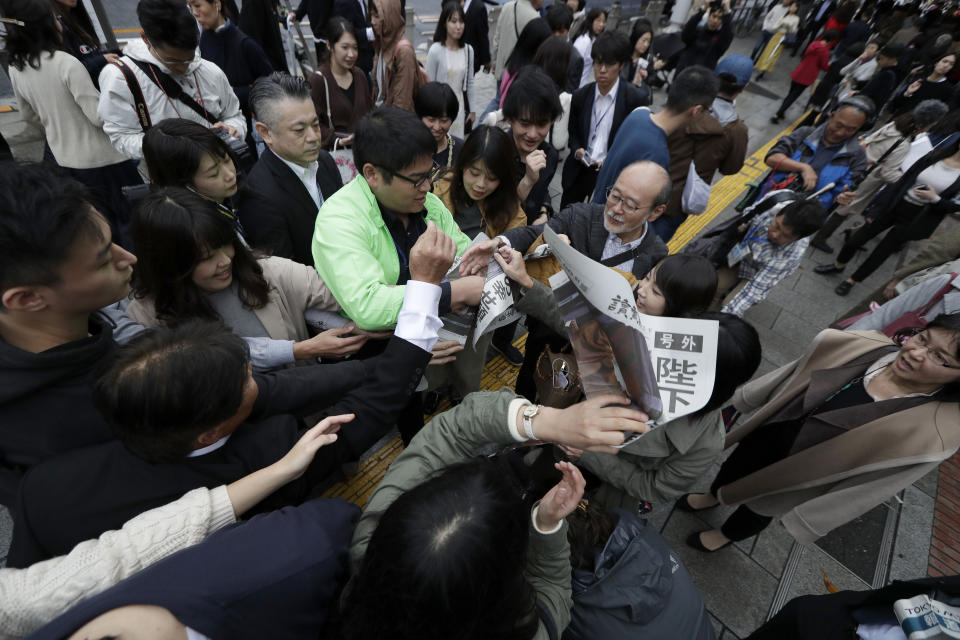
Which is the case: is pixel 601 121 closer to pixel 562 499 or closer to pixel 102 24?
pixel 562 499

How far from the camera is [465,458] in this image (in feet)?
4.76

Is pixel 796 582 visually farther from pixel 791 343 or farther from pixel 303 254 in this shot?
pixel 303 254

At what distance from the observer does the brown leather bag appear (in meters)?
2.15

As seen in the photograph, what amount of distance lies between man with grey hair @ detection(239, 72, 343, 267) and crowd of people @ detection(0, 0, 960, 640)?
0.02 meters

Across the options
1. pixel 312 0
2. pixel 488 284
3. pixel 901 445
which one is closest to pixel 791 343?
pixel 901 445

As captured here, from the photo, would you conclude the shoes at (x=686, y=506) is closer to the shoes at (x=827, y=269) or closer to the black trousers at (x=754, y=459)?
the black trousers at (x=754, y=459)

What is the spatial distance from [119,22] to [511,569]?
12.3 metres

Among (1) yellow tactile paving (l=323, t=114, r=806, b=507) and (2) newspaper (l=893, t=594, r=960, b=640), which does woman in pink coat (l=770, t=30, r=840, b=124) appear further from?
(2) newspaper (l=893, t=594, r=960, b=640)

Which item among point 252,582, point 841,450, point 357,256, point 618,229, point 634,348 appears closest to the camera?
point 252,582

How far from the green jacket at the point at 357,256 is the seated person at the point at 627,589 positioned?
111 cm

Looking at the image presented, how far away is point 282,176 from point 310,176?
0.23 m

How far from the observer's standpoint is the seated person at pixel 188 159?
2.02 metres

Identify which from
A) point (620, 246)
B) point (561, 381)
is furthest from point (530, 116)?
point (561, 381)

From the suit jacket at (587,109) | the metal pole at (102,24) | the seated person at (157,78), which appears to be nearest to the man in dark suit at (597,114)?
the suit jacket at (587,109)
